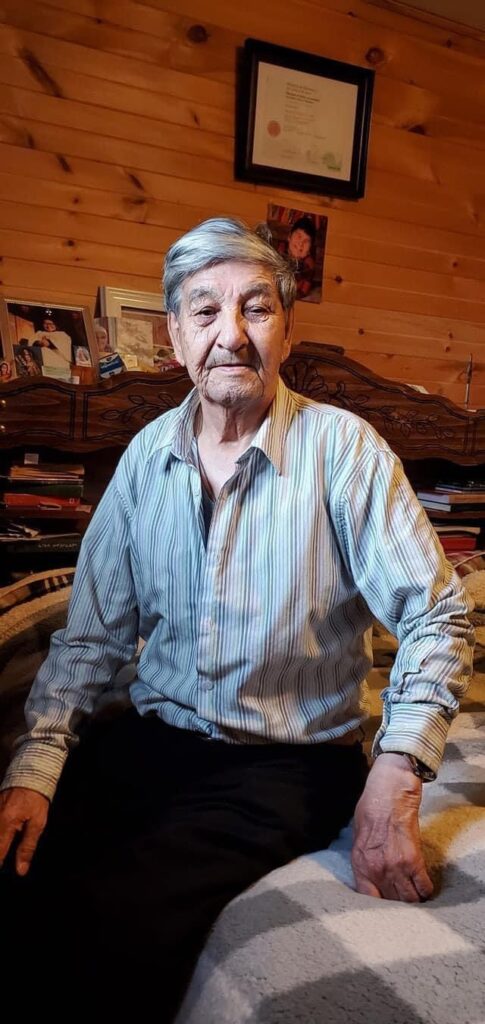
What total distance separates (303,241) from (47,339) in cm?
91

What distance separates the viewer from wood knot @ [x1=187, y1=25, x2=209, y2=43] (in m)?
2.36

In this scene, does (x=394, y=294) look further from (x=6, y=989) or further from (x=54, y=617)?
(x=6, y=989)

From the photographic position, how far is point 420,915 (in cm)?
90

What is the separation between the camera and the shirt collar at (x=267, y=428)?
1180 millimetres

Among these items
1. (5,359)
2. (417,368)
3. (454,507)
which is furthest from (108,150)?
(454,507)

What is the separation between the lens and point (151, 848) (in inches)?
38.2

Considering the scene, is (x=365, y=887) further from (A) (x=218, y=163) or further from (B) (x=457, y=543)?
(A) (x=218, y=163)

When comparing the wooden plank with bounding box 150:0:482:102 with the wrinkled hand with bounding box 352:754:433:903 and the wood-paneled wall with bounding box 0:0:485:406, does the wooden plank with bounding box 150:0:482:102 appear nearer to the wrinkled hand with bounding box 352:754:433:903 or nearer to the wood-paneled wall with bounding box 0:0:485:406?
the wood-paneled wall with bounding box 0:0:485:406

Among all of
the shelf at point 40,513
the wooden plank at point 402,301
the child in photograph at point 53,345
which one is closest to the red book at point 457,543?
the wooden plank at point 402,301

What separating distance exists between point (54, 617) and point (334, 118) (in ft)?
5.90

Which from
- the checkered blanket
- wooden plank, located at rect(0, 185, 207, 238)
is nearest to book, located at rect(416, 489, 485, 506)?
wooden plank, located at rect(0, 185, 207, 238)

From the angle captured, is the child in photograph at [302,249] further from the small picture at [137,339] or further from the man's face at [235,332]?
the man's face at [235,332]

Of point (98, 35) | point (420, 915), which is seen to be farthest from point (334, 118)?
point (420, 915)

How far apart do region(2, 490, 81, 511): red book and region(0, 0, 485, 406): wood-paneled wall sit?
57 centimetres
